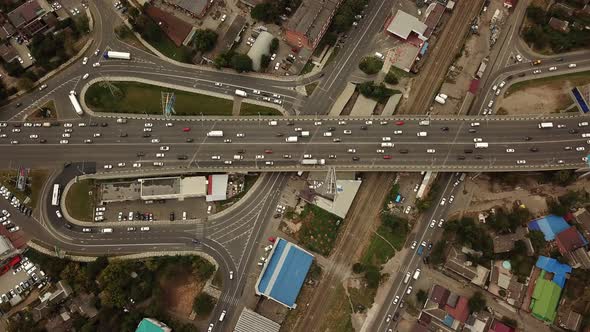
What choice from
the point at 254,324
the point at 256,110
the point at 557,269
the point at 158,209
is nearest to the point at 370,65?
the point at 256,110

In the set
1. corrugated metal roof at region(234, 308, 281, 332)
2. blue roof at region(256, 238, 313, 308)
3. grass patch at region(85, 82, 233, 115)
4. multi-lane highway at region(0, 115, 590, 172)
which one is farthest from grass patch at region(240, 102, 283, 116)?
corrugated metal roof at region(234, 308, 281, 332)

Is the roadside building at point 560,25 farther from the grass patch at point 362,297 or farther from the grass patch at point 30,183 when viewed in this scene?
the grass patch at point 30,183

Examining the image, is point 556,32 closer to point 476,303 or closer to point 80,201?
point 476,303

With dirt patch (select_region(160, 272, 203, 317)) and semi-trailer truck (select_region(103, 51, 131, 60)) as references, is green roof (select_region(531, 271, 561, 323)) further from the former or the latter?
semi-trailer truck (select_region(103, 51, 131, 60))

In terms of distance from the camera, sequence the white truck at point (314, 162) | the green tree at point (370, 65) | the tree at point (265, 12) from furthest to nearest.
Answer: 1. the tree at point (265, 12)
2. the green tree at point (370, 65)
3. the white truck at point (314, 162)

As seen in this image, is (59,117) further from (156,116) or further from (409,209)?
(409,209)

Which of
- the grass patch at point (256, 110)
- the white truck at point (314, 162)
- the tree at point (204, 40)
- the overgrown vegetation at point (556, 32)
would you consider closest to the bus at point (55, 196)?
the grass patch at point (256, 110)

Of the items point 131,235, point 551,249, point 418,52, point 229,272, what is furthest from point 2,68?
point 551,249
